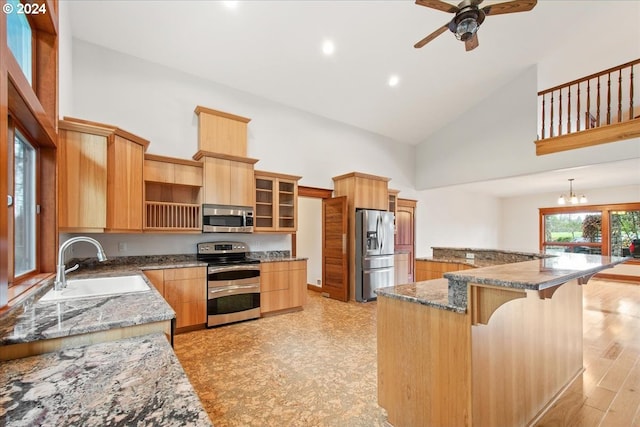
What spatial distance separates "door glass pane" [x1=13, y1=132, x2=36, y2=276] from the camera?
1.81m

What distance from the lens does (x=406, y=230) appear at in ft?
22.6

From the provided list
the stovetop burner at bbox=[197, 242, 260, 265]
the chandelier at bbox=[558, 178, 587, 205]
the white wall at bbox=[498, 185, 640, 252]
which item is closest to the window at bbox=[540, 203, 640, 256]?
the white wall at bbox=[498, 185, 640, 252]

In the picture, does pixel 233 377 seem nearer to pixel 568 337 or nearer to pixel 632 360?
pixel 568 337

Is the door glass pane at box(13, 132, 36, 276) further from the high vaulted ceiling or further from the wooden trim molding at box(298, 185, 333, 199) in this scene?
the wooden trim molding at box(298, 185, 333, 199)

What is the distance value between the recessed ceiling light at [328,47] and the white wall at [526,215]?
727cm

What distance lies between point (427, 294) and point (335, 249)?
144 inches

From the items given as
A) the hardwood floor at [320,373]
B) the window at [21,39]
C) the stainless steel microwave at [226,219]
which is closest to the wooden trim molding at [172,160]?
the stainless steel microwave at [226,219]

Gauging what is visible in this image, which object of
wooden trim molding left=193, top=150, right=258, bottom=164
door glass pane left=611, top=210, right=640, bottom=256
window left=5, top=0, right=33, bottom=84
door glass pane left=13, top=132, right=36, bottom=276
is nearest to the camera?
window left=5, top=0, right=33, bottom=84

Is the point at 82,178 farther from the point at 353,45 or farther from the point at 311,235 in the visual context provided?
the point at 311,235

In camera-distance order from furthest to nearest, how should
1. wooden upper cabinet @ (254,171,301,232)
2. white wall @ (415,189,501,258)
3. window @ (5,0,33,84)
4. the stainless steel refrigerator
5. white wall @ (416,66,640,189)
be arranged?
white wall @ (415,189,501,258), the stainless steel refrigerator, white wall @ (416,66,640,189), wooden upper cabinet @ (254,171,301,232), window @ (5,0,33,84)

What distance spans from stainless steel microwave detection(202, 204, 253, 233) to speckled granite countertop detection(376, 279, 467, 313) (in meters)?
2.62

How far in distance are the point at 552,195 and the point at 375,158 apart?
595 cm

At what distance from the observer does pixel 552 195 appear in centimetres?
836

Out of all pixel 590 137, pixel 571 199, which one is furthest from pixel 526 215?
pixel 590 137
